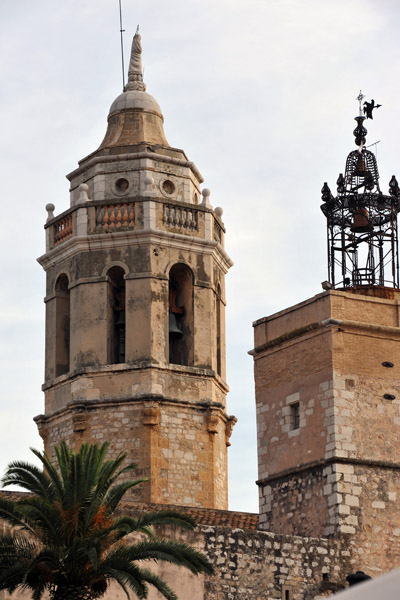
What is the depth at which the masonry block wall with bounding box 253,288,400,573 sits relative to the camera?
104 ft

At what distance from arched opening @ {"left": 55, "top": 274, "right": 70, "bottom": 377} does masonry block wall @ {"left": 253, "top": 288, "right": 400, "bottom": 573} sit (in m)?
9.22

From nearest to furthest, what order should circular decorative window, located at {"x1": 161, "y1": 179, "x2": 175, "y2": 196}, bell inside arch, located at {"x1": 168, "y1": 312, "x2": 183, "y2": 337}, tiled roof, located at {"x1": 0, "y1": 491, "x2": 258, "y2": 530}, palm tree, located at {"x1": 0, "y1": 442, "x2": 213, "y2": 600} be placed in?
palm tree, located at {"x1": 0, "y1": 442, "x2": 213, "y2": 600}
tiled roof, located at {"x1": 0, "y1": 491, "x2": 258, "y2": 530}
bell inside arch, located at {"x1": 168, "y1": 312, "x2": 183, "y2": 337}
circular decorative window, located at {"x1": 161, "y1": 179, "x2": 175, "y2": 196}

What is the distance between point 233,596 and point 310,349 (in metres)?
5.85

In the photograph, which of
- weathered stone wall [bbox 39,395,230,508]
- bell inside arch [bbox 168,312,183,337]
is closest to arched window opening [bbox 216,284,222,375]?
bell inside arch [bbox 168,312,183,337]

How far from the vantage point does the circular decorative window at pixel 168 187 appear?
4300 cm

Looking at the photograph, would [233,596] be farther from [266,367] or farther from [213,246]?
[213,246]

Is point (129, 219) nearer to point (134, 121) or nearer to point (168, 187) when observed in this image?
point (168, 187)

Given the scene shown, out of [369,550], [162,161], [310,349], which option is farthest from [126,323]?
[369,550]

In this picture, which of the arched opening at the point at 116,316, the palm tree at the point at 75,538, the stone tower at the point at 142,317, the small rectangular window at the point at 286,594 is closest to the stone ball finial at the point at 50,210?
the stone tower at the point at 142,317

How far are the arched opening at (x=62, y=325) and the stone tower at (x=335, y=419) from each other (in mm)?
8651

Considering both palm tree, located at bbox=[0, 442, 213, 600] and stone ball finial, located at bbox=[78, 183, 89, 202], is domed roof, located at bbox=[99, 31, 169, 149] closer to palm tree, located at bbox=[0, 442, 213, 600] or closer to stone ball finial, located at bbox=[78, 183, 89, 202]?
stone ball finial, located at bbox=[78, 183, 89, 202]

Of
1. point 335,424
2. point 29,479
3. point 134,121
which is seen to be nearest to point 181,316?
point 134,121

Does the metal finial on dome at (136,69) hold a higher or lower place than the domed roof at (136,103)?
higher

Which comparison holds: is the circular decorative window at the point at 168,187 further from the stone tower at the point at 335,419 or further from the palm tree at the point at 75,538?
the palm tree at the point at 75,538
